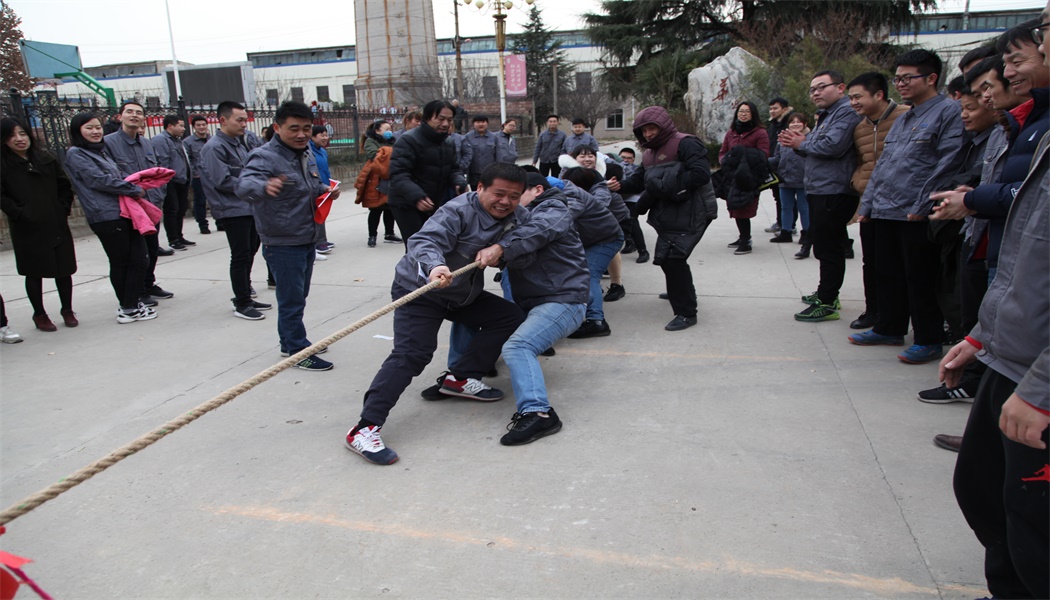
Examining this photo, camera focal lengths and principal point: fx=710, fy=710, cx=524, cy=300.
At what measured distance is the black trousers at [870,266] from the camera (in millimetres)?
4652

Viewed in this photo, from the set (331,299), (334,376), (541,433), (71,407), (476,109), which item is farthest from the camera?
(476,109)

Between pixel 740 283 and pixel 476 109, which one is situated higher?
pixel 476 109

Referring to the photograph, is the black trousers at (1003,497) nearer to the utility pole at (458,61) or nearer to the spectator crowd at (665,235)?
the spectator crowd at (665,235)

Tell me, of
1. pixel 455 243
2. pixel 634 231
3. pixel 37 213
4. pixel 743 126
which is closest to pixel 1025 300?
pixel 455 243

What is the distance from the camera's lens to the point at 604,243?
5422 mm

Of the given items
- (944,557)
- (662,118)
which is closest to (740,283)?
(662,118)

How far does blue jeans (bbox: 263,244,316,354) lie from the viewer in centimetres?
458

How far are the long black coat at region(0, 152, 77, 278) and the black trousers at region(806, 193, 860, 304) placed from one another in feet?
18.4

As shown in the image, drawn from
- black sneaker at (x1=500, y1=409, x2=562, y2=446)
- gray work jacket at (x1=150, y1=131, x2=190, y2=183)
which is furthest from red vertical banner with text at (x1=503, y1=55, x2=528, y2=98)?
black sneaker at (x1=500, y1=409, x2=562, y2=446)

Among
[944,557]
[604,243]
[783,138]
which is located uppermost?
[783,138]

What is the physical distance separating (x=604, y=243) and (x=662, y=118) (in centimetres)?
101

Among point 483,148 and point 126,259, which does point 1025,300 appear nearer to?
point 126,259

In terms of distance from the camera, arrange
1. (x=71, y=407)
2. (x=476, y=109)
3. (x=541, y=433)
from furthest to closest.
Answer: (x=476, y=109), (x=71, y=407), (x=541, y=433)

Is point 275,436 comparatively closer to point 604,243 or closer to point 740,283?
point 604,243
